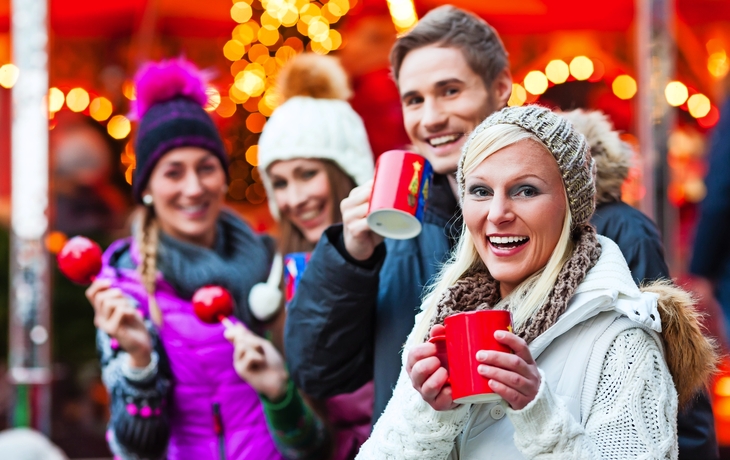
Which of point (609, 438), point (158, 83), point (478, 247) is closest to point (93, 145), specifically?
point (158, 83)

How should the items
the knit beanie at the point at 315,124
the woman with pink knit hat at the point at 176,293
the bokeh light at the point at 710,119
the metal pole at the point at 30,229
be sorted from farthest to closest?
the bokeh light at the point at 710,119 → the metal pole at the point at 30,229 → the knit beanie at the point at 315,124 → the woman with pink knit hat at the point at 176,293

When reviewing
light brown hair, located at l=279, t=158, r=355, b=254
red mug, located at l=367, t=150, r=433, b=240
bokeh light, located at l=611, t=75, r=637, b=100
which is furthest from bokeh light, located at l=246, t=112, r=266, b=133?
red mug, located at l=367, t=150, r=433, b=240

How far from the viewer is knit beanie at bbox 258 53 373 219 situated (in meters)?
3.25

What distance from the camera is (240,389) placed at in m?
3.28

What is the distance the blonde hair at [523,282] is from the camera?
6.12 ft

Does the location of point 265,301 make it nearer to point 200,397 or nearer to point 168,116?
point 200,397

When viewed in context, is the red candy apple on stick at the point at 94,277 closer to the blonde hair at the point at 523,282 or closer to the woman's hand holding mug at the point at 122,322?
the woman's hand holding mug at the point at 122,322

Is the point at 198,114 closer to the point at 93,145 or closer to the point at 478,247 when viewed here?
the point at 478,247

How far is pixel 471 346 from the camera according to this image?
1612mm

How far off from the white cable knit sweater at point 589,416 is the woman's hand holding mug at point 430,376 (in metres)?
0.07

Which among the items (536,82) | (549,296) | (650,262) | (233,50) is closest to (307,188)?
(650,262)

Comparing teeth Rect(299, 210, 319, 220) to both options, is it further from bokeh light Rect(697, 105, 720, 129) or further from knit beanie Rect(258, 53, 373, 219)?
bokeh light Rect(697, 105, 720, 129)

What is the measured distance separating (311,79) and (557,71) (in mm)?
3336

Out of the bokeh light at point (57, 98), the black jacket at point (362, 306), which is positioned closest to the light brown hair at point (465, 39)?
the black jacket at point (362, 306)
